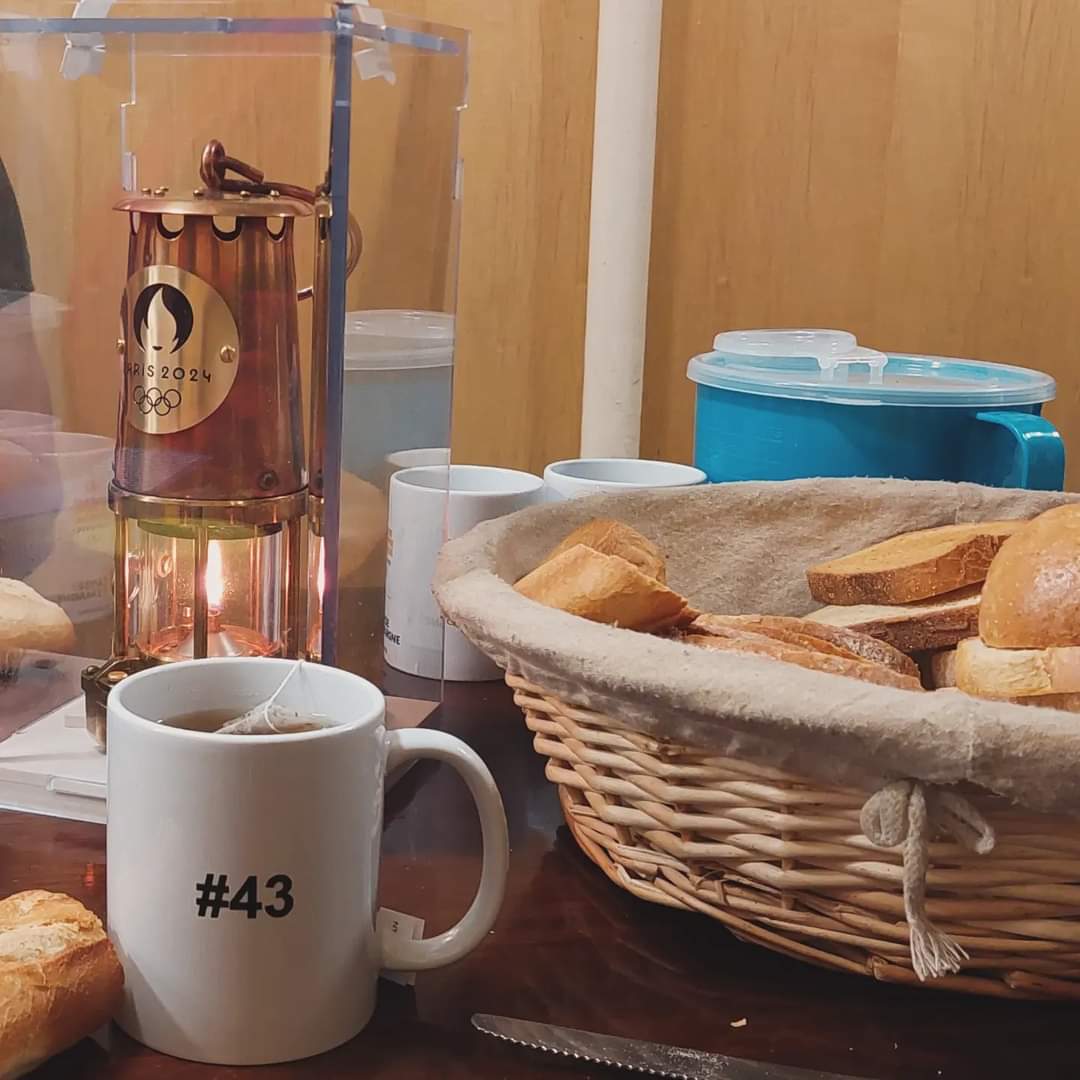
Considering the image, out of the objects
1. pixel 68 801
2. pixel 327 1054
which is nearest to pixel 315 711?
pixel 327 1054

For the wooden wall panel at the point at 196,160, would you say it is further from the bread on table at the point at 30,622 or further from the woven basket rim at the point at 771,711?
the woven basket rim at the point at 771,711

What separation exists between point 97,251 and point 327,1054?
484mm

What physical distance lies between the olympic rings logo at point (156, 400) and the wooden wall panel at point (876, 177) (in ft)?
2.90

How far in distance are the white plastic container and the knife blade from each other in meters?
0.35

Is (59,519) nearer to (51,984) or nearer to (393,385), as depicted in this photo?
(393,385)

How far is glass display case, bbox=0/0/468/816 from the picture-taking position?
Answer: 70 cm

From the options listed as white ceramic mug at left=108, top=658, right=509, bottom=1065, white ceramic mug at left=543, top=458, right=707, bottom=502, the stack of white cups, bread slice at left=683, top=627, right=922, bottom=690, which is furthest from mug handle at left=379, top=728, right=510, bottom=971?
white ceramic mug at left=543, top=458, right=707, bottom=502

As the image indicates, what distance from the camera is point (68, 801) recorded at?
69 centimetres

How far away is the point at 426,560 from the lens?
90 cm

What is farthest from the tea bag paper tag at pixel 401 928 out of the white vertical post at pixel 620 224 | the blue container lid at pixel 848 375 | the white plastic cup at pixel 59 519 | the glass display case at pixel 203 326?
the white vertical post at pixel 620 224

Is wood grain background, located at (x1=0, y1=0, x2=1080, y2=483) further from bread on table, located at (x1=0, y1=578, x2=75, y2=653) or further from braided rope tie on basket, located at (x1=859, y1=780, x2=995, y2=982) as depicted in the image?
braided rope tie on basket, located at (x1=859, y1=780, x2=995, y2=982)

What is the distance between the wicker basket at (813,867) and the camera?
0.49 m

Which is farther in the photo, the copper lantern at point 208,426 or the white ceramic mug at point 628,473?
the white ceramic mug at point 628,473

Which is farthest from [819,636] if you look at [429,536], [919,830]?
[429,536]
